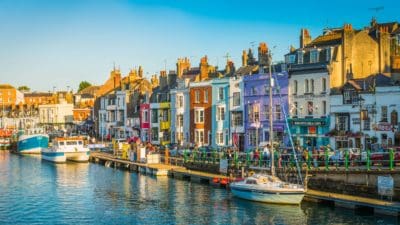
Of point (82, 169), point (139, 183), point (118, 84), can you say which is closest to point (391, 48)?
point (139, 183)

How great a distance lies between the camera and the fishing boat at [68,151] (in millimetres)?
84875

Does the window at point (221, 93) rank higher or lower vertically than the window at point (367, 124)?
higher

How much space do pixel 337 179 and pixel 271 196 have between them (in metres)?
4.94

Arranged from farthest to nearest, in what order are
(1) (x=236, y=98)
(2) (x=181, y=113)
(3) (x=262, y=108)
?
(2) (x=181, y=113)
(1) (x=236, y=98)
(3) (x=262, y=108)

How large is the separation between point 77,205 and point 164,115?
45.0m

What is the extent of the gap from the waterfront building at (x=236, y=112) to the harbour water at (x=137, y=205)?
1505 centimetres

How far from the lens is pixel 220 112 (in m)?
78.9

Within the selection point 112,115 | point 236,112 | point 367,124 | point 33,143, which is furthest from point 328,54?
point 33,143

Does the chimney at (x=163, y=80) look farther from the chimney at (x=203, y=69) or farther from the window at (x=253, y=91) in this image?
the window at (x=253, y=91)

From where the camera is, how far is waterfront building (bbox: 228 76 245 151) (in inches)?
2982

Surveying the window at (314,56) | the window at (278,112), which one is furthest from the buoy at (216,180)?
the window at (314,56)

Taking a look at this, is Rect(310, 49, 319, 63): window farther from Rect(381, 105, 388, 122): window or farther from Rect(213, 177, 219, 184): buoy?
Rect(213, 177, 219, 184): buoy

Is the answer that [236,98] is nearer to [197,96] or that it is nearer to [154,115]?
[197,96]

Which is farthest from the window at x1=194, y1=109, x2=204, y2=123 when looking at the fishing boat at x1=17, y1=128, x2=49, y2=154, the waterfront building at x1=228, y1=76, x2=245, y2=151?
the fishing boat at x1=17, y1=128, x2=49, y2=154
